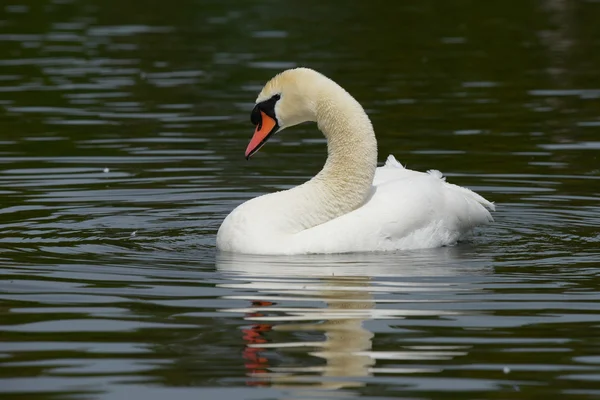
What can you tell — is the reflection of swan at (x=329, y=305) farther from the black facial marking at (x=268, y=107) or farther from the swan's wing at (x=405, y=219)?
the black facial marking at (x=268, y=107)

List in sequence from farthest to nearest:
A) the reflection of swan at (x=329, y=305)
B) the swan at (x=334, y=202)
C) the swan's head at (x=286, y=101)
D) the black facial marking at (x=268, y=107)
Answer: the black facial marking at (x=268, y=107), the swan's head at (x=286, y=101), the swan at (x=334, y=202), the reflection of swan at (x=329, y=305)

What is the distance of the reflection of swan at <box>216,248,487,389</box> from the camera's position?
7.58 metres

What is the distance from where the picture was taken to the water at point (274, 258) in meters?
7.66

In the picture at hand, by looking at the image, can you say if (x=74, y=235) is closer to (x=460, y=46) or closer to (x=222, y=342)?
(x=222, y=342)

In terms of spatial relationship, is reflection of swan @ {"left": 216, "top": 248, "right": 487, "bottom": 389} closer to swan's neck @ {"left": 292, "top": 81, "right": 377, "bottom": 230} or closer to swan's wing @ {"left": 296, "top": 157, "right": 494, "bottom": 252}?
swan's wing @ {"left": 296, "top": 157, "right": 494, "bottom": 252}

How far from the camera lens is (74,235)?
1185 cm

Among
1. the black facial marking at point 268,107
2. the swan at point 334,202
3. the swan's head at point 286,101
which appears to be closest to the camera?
the swan at point 334,202

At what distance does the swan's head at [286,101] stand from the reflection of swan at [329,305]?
3.88ft

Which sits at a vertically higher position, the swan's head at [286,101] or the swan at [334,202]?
the swan's head at [286,101]

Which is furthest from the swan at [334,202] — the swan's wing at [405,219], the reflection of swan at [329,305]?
the reflection of swan at [329,305]

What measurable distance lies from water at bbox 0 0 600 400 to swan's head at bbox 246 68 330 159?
108 centimetres

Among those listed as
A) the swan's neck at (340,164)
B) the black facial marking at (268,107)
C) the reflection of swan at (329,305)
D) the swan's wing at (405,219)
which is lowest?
the reflection of swan at (329,305)

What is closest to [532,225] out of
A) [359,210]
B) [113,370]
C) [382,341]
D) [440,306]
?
[359,210]

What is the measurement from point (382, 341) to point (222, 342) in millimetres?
901
